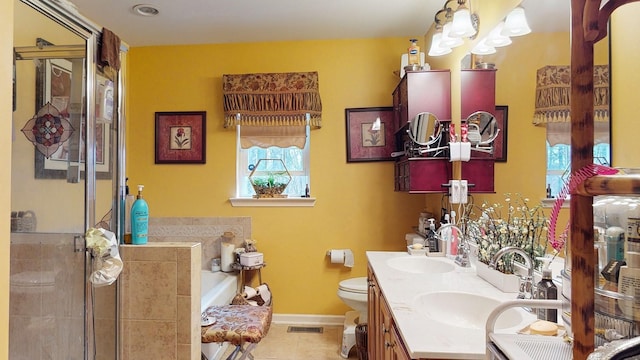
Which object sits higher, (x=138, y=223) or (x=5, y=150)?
(x=5, y=150)

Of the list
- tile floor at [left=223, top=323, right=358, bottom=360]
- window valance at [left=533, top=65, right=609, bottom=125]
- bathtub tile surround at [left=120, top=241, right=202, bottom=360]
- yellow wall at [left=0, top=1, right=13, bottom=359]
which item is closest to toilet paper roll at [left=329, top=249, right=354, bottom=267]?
tile floor at [left=223, top=323, right=358, bottom=360]

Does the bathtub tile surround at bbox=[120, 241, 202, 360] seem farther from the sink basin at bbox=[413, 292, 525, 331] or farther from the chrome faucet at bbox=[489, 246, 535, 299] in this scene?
the chrome faucet at bbox=[489, 246, 535, 299]

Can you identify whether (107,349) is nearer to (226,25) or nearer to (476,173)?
(476,173)

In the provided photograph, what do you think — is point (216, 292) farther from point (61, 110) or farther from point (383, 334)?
point (61, 110)

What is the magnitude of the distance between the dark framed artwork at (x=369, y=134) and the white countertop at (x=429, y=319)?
131 centimetres

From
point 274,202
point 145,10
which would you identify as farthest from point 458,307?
point 145,10

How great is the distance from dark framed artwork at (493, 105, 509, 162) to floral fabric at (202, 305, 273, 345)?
1639 millimetres

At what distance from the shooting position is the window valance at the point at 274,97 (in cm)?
315

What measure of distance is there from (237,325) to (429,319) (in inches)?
51.5

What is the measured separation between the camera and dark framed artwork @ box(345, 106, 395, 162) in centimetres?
318

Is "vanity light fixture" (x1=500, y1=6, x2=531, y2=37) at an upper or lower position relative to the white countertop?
upper

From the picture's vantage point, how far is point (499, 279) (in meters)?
1.53

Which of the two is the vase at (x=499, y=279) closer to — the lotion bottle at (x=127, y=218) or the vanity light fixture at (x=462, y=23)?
the vanity light fixture at (x=462, y=23)

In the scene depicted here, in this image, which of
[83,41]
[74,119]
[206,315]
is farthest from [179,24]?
[206,315]
